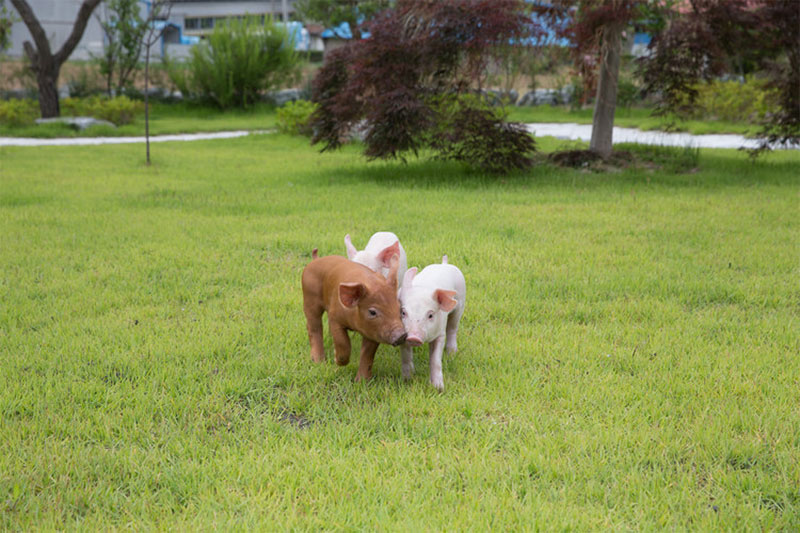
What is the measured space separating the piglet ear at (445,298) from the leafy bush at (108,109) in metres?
18.0

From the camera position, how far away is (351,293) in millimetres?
2766

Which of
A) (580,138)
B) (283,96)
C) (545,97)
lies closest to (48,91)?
(283,96)

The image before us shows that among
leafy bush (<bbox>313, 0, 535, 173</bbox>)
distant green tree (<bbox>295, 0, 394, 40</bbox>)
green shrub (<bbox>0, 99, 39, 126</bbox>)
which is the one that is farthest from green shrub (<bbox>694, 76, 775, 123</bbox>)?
green shrub (<bbox>0, 99, 39, 126</bbox>)

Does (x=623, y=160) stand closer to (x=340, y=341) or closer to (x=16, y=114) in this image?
(x=340, y=341)

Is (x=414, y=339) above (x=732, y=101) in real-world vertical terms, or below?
below

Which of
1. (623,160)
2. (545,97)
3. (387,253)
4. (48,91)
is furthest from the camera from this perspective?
(545,97)

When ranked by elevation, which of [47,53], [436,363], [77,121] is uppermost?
[47,53]

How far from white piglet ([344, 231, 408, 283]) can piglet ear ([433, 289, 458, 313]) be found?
0.30 meters

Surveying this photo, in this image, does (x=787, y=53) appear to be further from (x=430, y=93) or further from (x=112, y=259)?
(x=112, y=259)

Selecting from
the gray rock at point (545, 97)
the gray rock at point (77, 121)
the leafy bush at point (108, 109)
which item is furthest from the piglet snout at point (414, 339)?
the gray rock at point (545, 97)

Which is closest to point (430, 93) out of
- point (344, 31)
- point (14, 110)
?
point (14, 110)

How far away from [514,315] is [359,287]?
1.51 metres

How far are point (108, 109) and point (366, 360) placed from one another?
17863 mm

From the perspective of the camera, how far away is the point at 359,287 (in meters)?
2.77
